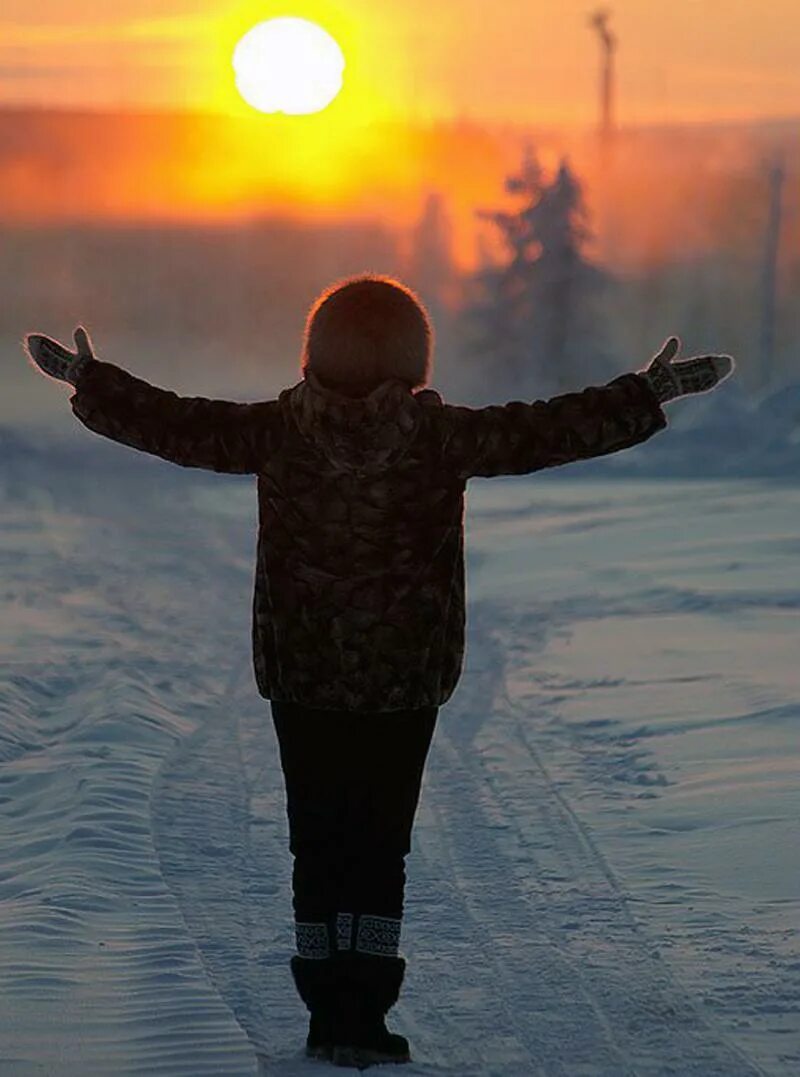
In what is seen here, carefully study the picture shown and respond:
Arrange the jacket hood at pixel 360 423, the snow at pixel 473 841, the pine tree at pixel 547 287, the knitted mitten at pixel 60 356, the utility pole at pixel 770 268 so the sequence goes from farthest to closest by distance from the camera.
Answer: the utility pole at pixel 770 268 < the pine tree at pixel 547 287 < the snow at pixel 473 841 < the knitted mitten at pixel 60 356 < the jacket hood at pixel 360 423

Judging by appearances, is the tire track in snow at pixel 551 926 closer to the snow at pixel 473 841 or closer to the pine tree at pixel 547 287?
the snow at pixel 473 841

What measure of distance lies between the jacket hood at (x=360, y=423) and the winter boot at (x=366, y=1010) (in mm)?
1195

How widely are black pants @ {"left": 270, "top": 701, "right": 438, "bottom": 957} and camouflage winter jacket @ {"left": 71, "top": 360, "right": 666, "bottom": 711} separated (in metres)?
0.07

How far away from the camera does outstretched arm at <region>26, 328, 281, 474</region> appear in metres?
4.39

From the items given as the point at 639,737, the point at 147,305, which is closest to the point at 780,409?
the point at 639,737

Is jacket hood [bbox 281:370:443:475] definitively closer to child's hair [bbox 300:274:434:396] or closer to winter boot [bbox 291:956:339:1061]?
child's hair [bbox 300:274:434:396]

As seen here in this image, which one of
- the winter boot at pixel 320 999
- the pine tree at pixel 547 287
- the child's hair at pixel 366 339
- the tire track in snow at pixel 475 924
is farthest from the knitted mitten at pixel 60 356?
the pine tree at pixel 547 287

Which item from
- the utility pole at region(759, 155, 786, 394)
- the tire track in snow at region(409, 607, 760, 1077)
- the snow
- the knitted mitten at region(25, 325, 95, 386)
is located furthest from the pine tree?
the knitted mitten at region(25, 325, 95, 386)

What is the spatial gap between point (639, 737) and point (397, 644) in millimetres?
4746

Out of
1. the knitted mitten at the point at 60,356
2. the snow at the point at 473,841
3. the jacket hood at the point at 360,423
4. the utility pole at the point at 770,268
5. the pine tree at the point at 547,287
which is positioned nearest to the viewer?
the jacket hood at the point at 360,423

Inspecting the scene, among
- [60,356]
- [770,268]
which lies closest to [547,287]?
[770,268]

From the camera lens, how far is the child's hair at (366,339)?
4355 millimetres

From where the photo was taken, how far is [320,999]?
15.0 feet

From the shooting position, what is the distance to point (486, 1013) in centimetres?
499
